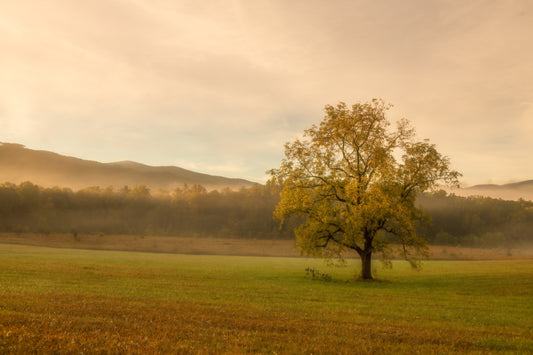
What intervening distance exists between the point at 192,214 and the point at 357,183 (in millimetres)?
135153

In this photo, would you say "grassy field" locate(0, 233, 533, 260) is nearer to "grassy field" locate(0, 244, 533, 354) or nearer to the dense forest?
the dense forest

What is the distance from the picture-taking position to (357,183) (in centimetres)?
3662

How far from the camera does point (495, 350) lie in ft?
40.0

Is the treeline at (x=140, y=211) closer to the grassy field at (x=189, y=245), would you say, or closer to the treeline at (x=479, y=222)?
the grassy field at (x=189, y=245)

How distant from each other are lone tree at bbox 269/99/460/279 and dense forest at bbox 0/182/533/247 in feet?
302

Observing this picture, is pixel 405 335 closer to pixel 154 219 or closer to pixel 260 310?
pixel 260 310

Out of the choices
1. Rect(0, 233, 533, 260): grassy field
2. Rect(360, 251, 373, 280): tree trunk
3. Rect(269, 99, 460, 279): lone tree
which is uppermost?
Rect(269, 99, 460, 279): lone tree

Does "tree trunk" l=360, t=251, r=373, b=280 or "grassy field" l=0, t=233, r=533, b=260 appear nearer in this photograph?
"tree trunk" l=360, t=251, r=373, b=280

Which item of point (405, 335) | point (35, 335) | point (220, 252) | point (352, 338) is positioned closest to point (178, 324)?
point (35, 335)

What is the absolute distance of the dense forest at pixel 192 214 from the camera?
136 metres

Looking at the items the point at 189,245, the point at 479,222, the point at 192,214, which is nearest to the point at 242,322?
the point at 189,245

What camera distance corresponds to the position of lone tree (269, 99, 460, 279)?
36812 millimetres

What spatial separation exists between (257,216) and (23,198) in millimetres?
93218

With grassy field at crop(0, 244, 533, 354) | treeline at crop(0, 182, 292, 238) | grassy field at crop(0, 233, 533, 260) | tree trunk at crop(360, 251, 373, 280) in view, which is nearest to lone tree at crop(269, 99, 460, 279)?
tree trunk at crop(360, 251, 373, 280)
